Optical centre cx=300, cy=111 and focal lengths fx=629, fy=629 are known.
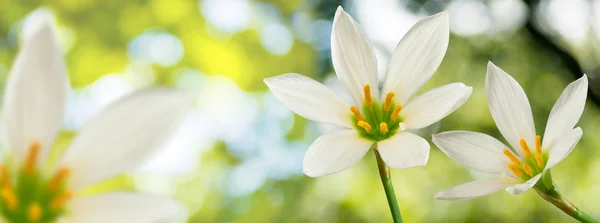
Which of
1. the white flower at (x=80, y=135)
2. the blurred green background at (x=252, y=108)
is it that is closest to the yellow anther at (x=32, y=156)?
the white flower at (x=80, y=135)

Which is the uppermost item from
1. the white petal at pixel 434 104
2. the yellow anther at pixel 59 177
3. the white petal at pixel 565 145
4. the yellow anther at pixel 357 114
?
the yellow anther at pixel 59 177

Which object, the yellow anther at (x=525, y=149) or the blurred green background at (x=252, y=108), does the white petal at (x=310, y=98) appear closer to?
the yellow anther at (x=525, y=149)

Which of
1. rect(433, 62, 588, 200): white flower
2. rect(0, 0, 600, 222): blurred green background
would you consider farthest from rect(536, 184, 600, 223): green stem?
rect(0, 0, 600, 222): blurred green background

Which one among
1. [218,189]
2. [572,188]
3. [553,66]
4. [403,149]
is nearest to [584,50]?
[553,66]

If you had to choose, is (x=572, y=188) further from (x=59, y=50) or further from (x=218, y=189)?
(x=59, y=50)

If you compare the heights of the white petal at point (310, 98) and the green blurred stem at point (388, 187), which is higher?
the white petal at point (310, 98)

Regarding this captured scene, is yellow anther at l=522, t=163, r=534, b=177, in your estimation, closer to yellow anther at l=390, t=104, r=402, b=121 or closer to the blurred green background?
yellow anther at l=390, t=104, r=402, b=121

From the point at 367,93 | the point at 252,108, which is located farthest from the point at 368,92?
the point at 252,108

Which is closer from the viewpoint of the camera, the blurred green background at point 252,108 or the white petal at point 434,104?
the white petal at point 434,104
